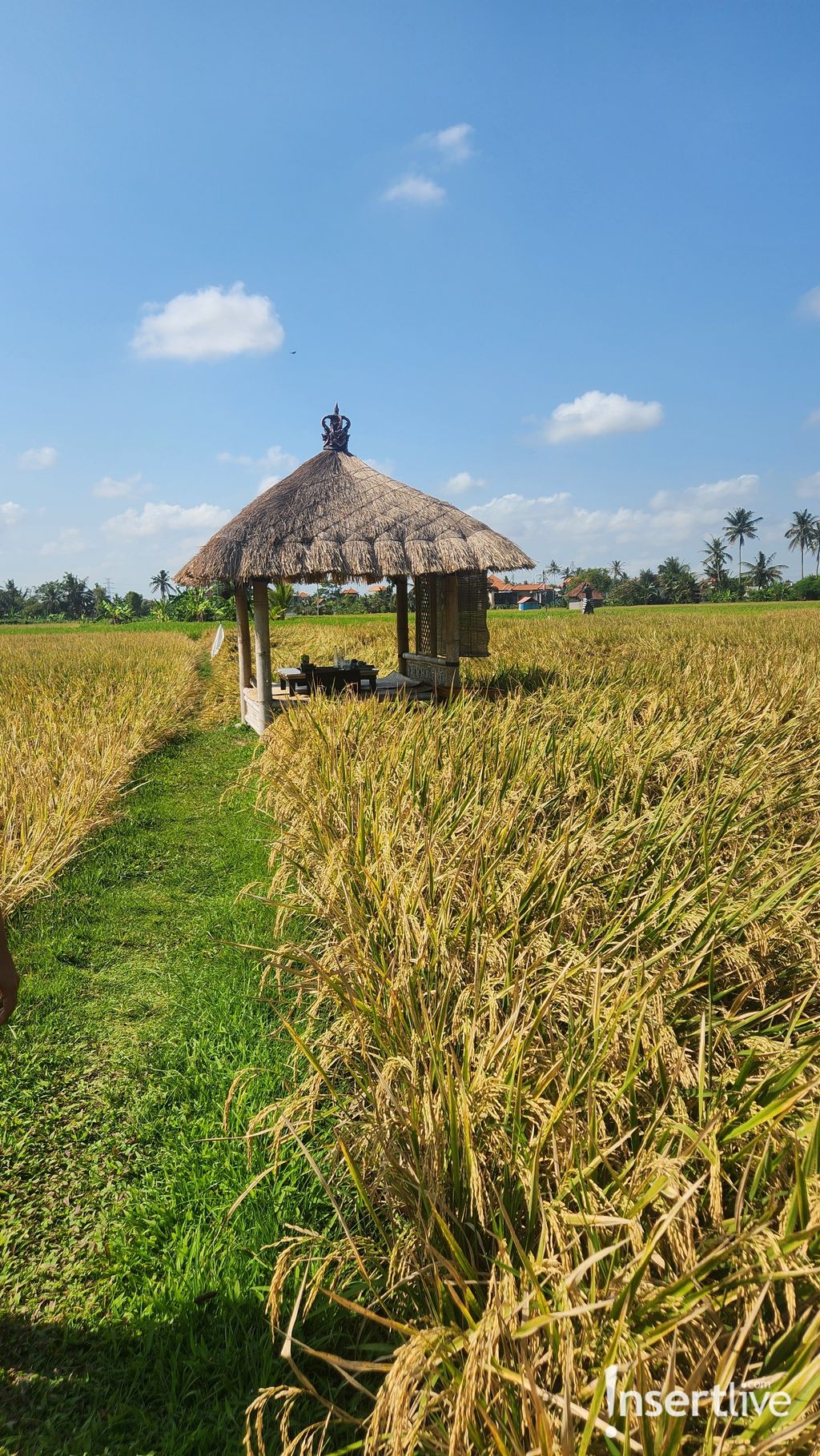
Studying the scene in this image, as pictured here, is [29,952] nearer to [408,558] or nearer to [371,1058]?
[371,1058]

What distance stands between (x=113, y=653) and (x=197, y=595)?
2213 centimetres

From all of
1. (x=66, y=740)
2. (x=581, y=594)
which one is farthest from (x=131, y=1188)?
(x=581, y=594)

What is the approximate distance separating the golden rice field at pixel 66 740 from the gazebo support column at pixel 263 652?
1.29 metres

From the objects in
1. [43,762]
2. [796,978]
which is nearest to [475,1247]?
[796,978]

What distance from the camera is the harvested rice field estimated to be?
1.21 metres

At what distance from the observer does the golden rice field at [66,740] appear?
465 cm

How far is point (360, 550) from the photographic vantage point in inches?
333

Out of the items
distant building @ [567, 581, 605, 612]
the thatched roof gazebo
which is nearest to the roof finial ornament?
the thatched roof gazebo

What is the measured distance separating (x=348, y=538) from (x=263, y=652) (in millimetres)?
1689

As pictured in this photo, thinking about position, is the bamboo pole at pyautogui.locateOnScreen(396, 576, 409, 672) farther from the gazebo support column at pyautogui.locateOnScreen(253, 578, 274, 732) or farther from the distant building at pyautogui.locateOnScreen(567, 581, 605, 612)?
the distant building at pyautogui.locateOnScreen(567, 581, 605, 612)

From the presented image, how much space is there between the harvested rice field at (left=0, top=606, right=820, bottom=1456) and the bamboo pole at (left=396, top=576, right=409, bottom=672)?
260 inches

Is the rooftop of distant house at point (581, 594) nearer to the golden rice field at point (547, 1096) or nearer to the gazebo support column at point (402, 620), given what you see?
the gazebo support column at point (402, 620)

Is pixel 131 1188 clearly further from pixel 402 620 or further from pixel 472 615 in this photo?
pixel 402 620

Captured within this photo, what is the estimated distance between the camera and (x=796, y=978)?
98.5 inches
